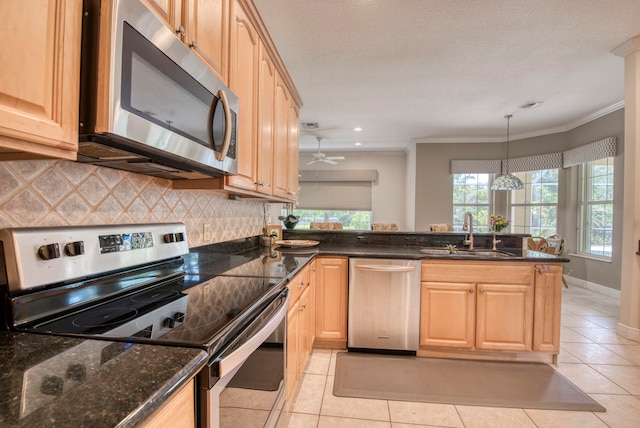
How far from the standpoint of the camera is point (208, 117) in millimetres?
1233

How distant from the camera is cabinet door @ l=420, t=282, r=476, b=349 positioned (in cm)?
241

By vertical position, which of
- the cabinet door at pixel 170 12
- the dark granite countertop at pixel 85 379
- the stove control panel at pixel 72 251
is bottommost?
the dark granite countertop at pixel 85 379

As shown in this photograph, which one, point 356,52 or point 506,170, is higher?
point 356,52

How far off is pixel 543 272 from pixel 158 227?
8.88 feet

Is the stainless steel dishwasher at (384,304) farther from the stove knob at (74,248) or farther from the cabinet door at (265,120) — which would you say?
the stove knob at (74,248)

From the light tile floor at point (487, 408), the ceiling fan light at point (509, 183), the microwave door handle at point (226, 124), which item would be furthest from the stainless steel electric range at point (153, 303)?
the ceiling fan light at point (509, 183)

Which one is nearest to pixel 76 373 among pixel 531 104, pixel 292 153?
pixel 292 153

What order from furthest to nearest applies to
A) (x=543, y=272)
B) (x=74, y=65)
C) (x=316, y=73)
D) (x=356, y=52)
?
(x=316, y=73) < (x=356, y=52) < (x=543, y=272) < (x=74, y=65)

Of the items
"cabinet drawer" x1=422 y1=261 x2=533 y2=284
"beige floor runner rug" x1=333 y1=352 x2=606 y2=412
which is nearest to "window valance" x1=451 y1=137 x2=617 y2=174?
"cabinet drawer" x1=422 y1=261 x2=533 y2=284

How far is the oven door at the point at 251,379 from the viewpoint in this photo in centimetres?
72

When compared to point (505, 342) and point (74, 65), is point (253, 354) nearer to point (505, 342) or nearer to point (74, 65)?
point (74, 65)

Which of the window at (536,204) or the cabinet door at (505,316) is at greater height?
the window at (536,204)

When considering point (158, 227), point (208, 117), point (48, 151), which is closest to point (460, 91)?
point (208, 117)

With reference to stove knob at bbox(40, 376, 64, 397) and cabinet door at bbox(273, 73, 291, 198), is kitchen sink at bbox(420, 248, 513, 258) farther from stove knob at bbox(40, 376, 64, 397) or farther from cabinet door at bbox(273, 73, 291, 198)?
stove knob at bbox(40, 376, 64, 397)
